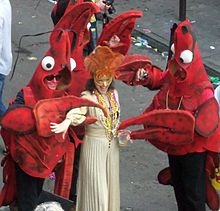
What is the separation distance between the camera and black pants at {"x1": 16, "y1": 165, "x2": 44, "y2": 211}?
5.41 m

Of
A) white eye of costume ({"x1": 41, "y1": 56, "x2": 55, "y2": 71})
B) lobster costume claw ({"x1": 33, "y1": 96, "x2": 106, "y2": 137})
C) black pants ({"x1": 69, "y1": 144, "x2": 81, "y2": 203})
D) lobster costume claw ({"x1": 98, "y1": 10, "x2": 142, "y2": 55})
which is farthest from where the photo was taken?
black pants ({"x1": 69, "y1": 144, "x2": 81, "y2": 203})

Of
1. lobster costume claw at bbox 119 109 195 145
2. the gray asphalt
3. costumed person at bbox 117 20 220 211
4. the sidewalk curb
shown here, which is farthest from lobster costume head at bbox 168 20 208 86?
the sidewalk curb

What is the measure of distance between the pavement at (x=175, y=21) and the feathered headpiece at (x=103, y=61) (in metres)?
4.36

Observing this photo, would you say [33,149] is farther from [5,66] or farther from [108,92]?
[5,66]

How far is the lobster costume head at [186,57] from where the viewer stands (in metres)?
5.19

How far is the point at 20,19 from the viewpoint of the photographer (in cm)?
1133

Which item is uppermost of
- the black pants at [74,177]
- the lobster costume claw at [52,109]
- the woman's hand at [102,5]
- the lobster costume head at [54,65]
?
the lobster costume head at [54,65]

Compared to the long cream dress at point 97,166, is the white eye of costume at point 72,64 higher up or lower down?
higher up

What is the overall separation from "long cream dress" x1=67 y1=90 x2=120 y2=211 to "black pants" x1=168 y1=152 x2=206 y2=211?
1.72 ft

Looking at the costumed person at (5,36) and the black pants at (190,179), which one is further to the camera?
the costumed person at (5,36)

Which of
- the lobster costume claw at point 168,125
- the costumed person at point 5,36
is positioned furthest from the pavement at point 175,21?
the lobster costume claw at point 168,125

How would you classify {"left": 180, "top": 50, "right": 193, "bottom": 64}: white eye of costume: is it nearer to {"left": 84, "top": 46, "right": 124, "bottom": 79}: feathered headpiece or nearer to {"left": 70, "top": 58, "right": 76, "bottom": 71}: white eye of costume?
{"left": 84, "top": 46, "right": 124, "bottom": 79}: feathered headpiece

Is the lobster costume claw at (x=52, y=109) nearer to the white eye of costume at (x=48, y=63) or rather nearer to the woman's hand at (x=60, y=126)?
the woman's hand at (x=60, y=126)

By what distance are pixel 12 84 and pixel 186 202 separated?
3983 millimetres
